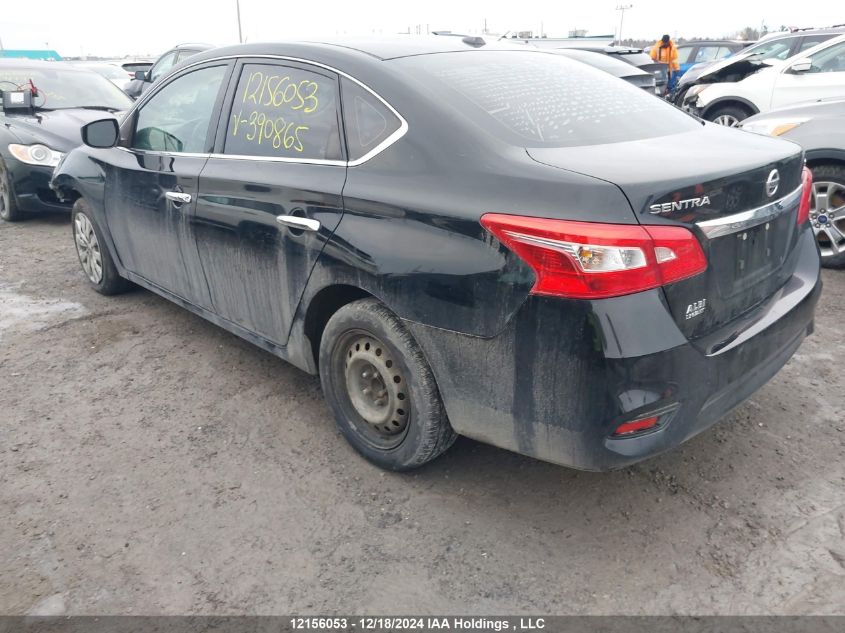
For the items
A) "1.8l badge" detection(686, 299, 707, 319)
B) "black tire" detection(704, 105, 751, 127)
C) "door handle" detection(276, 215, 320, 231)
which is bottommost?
"black tire" detection(704, 105, 751, 127)

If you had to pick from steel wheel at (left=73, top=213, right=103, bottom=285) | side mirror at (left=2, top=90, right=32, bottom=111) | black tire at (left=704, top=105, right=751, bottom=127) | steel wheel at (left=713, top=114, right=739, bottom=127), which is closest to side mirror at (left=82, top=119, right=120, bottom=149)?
steel wheel at (left=73, top=213, right=103, bottom=285)

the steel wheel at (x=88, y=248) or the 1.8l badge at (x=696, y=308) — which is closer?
the 1.8l badge at (x=696, y=308)

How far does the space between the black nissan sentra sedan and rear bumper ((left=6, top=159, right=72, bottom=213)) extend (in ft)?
14.0

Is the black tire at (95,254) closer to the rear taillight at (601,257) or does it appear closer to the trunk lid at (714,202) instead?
the trunk lid at (714,202)

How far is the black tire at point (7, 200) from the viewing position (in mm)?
7164

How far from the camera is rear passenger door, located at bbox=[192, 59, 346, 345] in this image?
2.83 m

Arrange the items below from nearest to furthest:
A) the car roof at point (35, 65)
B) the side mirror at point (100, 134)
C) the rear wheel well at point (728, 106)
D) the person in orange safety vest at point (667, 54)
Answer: the side mirror at point (100, 134)
the car roof at point (35, 65)
the rear wheel well at point (728, 106)
the person in orange safety vest at point (667, 54)

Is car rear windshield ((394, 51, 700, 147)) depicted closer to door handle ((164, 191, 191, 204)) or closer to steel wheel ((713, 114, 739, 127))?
door handle ((164, 191, 191, 204))

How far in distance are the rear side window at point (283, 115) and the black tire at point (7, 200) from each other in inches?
200

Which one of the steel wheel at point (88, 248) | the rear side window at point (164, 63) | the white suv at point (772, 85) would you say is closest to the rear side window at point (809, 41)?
the white suv at point (772, 85)

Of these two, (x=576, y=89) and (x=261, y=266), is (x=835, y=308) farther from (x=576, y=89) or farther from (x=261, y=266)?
(x=261, y=266)

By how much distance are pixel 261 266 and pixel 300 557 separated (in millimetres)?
1313

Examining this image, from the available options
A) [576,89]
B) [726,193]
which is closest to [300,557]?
[726,193]

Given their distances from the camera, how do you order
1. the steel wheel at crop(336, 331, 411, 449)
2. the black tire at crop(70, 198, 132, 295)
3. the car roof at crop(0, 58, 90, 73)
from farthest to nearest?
1. the car roof at crop(0, 58, 90, 73)
2. the black tire at crop(70, 198, 132, 295)
3. the steel wheel at crop(336, 331, 411, 449)
